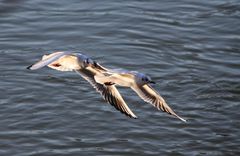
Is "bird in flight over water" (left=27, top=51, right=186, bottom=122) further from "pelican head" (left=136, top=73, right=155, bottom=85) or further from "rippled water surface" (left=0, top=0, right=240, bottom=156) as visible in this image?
"rippled water surface" (left=0, top=0, right=240, bottom=156)

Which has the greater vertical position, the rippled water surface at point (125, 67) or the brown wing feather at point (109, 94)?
the brown wing feather at point (109, 94)

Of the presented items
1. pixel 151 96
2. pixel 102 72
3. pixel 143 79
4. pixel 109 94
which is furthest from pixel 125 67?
pixel 143 79

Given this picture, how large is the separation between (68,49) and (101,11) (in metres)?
2.24

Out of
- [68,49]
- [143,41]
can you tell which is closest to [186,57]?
[143,41]

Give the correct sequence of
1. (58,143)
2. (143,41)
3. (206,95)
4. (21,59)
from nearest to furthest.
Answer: (58,143), (206,95), (21,59), (143,41)

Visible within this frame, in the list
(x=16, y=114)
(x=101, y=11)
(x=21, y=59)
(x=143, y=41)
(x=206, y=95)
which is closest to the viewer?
(x=16, y=114)

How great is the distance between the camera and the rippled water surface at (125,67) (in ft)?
38.2

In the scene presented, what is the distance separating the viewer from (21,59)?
14.2 m

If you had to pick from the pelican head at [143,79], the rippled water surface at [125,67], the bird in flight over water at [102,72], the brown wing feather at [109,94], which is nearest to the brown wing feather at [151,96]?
the bird in flight over water at [102,72]

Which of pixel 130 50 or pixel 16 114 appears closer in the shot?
pixel 16 114

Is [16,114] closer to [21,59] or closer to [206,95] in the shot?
[21,59]

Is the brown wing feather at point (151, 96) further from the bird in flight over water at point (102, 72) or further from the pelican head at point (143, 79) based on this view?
the pelican head at point (143, 79)

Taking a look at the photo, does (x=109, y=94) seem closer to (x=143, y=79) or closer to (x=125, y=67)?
(x=143, y=79)

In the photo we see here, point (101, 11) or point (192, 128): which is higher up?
point (101, 11)
